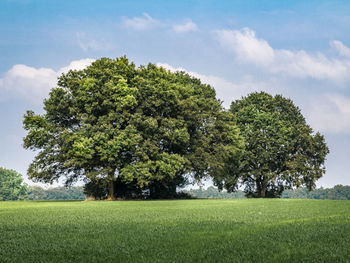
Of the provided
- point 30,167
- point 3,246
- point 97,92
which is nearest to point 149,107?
point 97,92

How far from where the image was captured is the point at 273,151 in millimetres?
50844

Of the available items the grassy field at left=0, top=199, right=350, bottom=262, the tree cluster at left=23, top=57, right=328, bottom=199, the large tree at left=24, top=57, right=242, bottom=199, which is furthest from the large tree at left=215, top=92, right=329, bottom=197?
the grassy field at left=0, top=199, right=350, bottom=262

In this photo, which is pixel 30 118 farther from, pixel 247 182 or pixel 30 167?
pixel 247 182

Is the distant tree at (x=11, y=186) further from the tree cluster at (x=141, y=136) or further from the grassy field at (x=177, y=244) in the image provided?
the grassy field at (x=177, y=244)

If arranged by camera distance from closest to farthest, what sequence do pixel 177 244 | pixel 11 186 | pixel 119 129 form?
pixel 177 244, pixel 119 129, pixel 11 186

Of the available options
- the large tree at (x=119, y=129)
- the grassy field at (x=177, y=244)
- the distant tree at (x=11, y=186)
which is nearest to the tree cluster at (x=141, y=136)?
the large tree at (x=119, y=129)

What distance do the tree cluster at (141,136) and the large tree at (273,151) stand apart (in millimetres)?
197

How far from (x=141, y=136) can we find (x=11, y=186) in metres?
74.1

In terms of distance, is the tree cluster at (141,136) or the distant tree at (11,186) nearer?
the tree cluster at (141,136)

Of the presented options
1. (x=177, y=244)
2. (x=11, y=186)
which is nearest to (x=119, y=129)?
(x=177, y=244)

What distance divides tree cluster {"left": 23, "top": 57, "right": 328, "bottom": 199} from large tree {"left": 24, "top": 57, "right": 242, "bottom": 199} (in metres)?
0.10

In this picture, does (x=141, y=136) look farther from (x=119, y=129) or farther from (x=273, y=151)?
(x=273, y=151)

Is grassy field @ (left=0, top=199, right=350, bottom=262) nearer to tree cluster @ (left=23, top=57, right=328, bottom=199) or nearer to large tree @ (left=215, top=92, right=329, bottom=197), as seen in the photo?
tree cluster @ (left=23, top=57, right=328, bottom=199)

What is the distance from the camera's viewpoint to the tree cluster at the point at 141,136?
117ft
